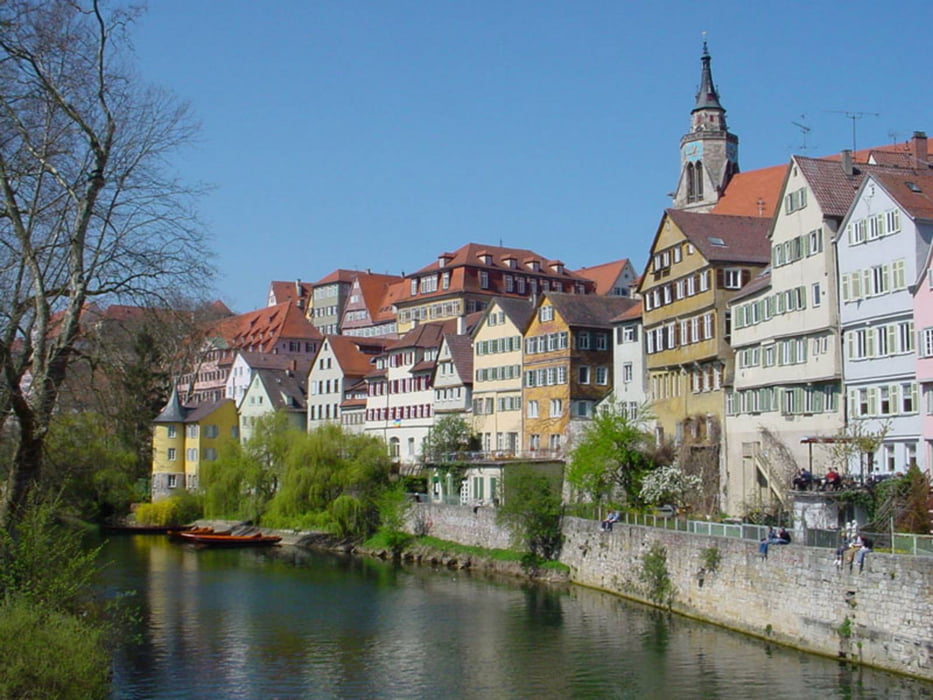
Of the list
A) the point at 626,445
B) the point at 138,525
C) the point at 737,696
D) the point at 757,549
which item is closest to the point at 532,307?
the point at 626,445

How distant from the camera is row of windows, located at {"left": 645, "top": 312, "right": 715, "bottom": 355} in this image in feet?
143

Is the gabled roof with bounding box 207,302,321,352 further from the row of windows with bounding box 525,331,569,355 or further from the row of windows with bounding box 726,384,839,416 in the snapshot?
the row of windows with bounding box 726,384,839,416

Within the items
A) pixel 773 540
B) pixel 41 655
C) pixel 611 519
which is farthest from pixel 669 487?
pixel 41 655

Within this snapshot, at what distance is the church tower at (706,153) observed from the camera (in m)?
85.2

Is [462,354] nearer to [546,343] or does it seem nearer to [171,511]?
[546,343]

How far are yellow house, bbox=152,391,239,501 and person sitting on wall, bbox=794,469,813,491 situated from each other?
1997 inches

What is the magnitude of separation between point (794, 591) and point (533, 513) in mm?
17146

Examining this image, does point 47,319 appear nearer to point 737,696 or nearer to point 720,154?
point 737,696

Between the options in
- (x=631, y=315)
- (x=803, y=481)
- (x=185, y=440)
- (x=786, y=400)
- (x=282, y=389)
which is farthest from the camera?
(x=282, y=389)

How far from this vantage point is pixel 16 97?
41.1 ft

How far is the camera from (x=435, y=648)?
96.7 feet

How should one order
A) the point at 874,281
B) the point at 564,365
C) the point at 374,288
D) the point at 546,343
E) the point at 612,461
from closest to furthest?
the point at 874,281 < the point at 612,461 < the point at 564,365 < the point at 546,343 < the point at 374,288

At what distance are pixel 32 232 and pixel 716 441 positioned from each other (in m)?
32.4

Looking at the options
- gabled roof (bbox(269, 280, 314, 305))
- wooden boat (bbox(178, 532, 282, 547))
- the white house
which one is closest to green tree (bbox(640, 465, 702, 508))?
the white house
